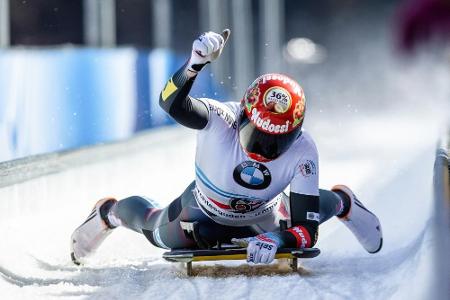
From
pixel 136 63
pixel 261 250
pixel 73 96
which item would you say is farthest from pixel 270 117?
pixel 136 63

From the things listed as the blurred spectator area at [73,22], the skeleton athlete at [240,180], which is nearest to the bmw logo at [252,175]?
the skeleton athlete at [240,180]

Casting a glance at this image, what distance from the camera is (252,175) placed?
4.39 metres

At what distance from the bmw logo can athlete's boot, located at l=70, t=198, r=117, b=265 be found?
871mm

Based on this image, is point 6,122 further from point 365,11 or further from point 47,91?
point 365,11

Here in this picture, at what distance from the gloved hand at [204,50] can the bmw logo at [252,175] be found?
521 mm

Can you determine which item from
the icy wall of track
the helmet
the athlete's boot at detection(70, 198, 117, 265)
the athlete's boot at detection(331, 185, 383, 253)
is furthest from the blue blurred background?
the athlete's boot at detection(331, 185, 383, 253)

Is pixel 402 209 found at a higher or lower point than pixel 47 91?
lower

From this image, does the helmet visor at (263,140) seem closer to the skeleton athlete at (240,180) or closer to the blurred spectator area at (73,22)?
the skeleton athlete at (240,180)

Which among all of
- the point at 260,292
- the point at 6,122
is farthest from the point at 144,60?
the point at 260,292

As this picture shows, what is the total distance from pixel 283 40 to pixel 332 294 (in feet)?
57.0

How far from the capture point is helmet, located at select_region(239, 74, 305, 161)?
13.7 feet

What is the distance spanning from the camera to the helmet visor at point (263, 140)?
4207mm

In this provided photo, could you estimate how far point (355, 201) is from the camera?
196 inches

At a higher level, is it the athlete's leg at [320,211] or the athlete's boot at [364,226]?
the athlete's leg at [320,211]
